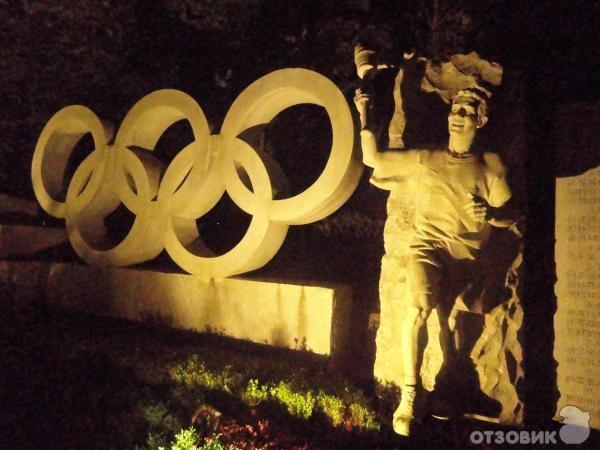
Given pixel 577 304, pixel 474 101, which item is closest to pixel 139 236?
pixel 474 101

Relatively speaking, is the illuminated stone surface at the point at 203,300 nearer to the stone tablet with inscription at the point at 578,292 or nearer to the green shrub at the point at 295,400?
the green shrub at the point at 295,400

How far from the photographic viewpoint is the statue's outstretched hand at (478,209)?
441cm

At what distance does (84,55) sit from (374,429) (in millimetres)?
7702

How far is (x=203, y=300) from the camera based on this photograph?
6.77 m

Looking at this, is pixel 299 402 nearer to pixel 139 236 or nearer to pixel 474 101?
pixel 474 101

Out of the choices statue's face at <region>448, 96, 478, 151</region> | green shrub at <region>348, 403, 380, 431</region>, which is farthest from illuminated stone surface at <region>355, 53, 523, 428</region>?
green shrub at <region>348, 403, 380, 431</region>

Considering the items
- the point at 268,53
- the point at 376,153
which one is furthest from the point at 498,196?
the point at 268,53

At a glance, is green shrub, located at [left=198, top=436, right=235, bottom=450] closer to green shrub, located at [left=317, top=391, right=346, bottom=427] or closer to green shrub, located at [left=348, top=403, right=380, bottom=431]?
green shrub, located at [left=317, top=391, right=346, bottom=427]

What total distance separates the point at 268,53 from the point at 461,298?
18.8 feet

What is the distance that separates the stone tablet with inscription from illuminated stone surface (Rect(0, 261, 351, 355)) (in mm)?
2129

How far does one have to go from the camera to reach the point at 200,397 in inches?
201

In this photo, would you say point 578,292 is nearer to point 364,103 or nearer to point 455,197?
point 455,197

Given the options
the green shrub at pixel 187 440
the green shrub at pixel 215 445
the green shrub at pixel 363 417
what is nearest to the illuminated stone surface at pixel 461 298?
the green shrub at pixel 363 417

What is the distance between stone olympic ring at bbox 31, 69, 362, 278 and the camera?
6.00 meters
